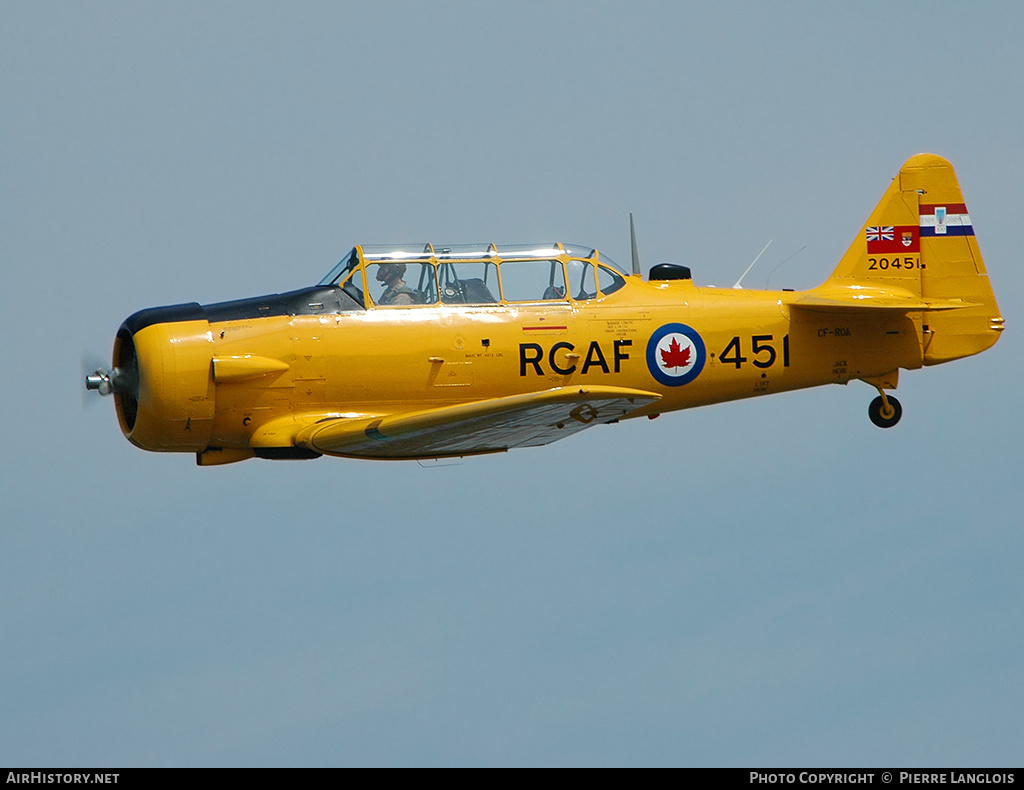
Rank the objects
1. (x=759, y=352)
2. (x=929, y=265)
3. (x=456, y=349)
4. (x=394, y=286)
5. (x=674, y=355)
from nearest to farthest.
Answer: (x=456, y=349) → (x=394, y=286) → (x=674, y=355) → (x=759, y=352) → (x=929, y=265)

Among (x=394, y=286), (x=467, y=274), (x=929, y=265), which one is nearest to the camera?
(x=394, y=286)

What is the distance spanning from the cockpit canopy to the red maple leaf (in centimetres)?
87

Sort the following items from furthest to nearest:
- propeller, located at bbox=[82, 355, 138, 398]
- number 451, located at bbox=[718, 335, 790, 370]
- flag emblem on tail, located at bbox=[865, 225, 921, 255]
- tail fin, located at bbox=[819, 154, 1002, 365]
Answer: flag emblem on tail, located at bbox=[865, 225, 921, 255]
tail fin, located at bbox=[819, 154, 1002, 365]
number 451, located at bbox=[718, 335, 790, 370]
propeller, located at bbox=[82, 355, 138, 398]

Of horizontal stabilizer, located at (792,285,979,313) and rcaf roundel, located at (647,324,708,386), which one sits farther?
horizontal stabilizer, located at (792,285,979,313)

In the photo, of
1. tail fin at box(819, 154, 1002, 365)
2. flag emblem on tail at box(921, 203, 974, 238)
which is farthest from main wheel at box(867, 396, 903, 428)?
flag emblem on tail at box(921, 203, 974, 238)

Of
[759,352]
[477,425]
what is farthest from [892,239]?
[477,425]

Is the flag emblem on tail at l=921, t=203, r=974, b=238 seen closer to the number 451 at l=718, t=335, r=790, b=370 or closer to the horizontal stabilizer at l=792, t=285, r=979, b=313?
the horizontal stabilizer at l=792, t=285, r=979, b=313

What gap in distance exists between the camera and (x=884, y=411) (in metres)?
18.6

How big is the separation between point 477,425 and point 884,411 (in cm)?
562

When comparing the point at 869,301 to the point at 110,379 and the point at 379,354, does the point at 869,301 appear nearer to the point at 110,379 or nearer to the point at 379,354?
the point at 379,354

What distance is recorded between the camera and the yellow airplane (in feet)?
53.8

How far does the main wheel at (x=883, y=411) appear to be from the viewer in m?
18.6

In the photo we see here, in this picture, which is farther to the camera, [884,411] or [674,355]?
[884,411]

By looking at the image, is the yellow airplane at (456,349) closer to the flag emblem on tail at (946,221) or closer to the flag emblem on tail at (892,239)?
the flag emblem on tail at (892,239)
